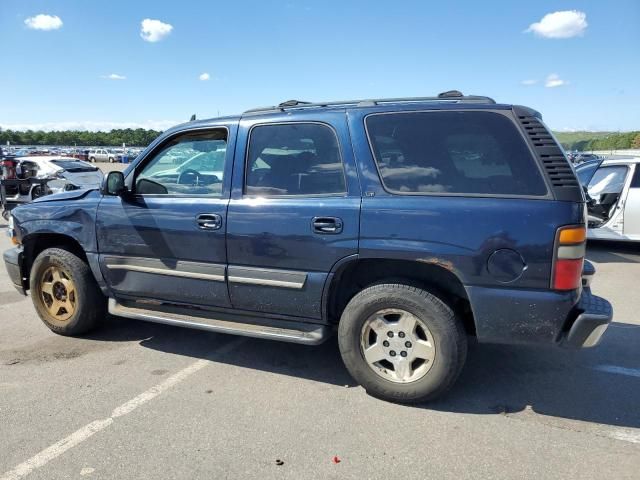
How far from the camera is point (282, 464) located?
2.71m

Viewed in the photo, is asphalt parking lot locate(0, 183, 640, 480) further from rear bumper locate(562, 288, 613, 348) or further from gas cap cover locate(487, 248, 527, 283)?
gas cap cover locate(487, 248, 527, 283)

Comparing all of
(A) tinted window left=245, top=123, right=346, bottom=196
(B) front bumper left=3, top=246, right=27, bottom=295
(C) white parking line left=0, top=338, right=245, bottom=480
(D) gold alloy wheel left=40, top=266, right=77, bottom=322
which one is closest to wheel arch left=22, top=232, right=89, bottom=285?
(B) front bumper left=3, top=246, right=27, bottom=295

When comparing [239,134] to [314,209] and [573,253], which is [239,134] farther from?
[573,253]

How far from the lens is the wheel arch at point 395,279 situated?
330 centimetres

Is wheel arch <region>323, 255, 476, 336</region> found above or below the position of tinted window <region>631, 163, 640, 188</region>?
below

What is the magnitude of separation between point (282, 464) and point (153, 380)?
4.87 ft

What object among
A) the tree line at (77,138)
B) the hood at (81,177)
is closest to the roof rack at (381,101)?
the hood at (81,177)

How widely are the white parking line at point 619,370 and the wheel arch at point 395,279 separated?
4.21 ft

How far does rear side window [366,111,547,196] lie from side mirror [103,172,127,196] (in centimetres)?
A: 204

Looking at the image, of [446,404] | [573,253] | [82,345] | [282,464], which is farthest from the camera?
[82,345]

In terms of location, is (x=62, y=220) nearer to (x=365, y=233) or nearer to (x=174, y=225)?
(x=174, y=225)

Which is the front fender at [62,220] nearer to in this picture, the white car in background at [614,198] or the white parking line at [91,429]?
the white parking line at [91,429]

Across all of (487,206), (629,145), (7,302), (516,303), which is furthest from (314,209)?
(629,145)

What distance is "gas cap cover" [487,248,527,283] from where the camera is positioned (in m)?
2.96
